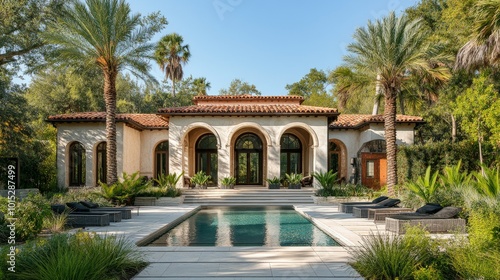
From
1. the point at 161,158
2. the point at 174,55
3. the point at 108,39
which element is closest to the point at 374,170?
the point at 161,158

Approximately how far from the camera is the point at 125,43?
18.3m

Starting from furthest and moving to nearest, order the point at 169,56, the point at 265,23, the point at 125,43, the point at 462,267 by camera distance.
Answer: the point at 169,56, the point at 125,43, the point at 265,23, the point at 462,267

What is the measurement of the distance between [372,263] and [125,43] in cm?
1628

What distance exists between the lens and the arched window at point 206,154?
85.2ft

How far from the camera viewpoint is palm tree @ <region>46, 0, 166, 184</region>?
17.1 metres

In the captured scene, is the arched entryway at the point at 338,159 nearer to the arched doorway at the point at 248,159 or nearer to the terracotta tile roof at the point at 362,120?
the terracotta tile roof at the point at 362,120

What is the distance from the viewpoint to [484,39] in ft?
43.3

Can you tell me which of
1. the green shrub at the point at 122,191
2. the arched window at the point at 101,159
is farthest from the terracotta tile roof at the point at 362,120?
the arched window at the point at 101,159

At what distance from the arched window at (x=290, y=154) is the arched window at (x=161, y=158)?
8152 mm

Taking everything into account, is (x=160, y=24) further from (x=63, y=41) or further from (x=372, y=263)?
(x=372, y=263)

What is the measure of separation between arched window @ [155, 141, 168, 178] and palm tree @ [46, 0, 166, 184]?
298 inches

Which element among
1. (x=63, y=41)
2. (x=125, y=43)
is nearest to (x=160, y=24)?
(x=125, y=43)

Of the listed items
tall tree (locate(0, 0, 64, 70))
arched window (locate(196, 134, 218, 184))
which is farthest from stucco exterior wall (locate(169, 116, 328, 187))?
tall tree (locate(0, 0, 64, 70))

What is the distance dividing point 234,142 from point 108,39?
1113cm
